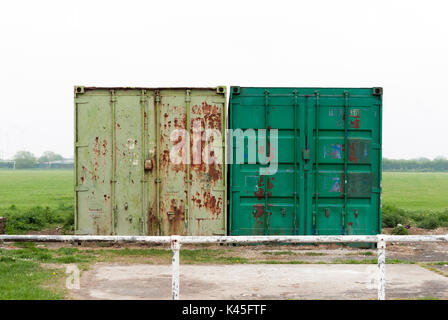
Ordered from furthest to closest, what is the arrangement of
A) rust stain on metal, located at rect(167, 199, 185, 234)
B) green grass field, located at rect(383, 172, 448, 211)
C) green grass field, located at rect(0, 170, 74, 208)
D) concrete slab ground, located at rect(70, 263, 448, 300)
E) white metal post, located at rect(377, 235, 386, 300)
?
green grass field, located at rect(0, 170, 74, 208) → green grass field, located at rect(383, 172, 448, 211) → rust stain on metal, located at rect(167, 199, 185, 234) → concrete slab ground, located at rect(70, 263, 448, 300) → white metal post, located at rect(377, 235, 386, 300)

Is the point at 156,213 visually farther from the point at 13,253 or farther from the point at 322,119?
the point at 322,119

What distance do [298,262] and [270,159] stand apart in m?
3.03

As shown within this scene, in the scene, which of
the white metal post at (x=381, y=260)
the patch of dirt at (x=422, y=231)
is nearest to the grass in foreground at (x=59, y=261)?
the white metal post at (x=381, y=260)

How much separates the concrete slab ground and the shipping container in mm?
2690

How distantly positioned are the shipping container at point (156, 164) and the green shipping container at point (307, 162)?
47 centimetres

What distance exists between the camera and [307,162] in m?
12.7

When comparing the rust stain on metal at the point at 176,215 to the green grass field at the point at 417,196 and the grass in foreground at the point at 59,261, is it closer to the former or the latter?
the grass in foreground at the point at 59,261

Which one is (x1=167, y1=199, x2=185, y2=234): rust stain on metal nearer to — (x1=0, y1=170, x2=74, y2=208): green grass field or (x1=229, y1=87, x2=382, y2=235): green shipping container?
(x1=229, y1=87, x2=382, y2=235): green shipping container

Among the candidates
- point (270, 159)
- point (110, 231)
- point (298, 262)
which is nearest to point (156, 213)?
point (110, 231)

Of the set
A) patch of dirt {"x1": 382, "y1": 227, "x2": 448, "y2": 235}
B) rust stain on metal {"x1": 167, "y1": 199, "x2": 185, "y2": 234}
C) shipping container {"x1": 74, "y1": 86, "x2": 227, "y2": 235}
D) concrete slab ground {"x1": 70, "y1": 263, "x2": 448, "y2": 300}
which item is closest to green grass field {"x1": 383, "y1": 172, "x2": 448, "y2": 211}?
patch of dirt {"x1": 382, "y1": 227, "x2": 448, "y2": 235}

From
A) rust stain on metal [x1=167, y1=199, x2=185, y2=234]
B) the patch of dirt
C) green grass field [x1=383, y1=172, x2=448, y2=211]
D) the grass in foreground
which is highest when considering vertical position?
rust stain on metal [x1=167, y1=199, x2=185, y2=234]

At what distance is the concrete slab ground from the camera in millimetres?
7754

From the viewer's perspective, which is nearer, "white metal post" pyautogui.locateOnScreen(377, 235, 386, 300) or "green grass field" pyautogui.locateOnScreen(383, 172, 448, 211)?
"white metal post" pyautogui.locateOnScreen(377, 235, 386, 300)

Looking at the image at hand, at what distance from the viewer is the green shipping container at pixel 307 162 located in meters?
12.7
